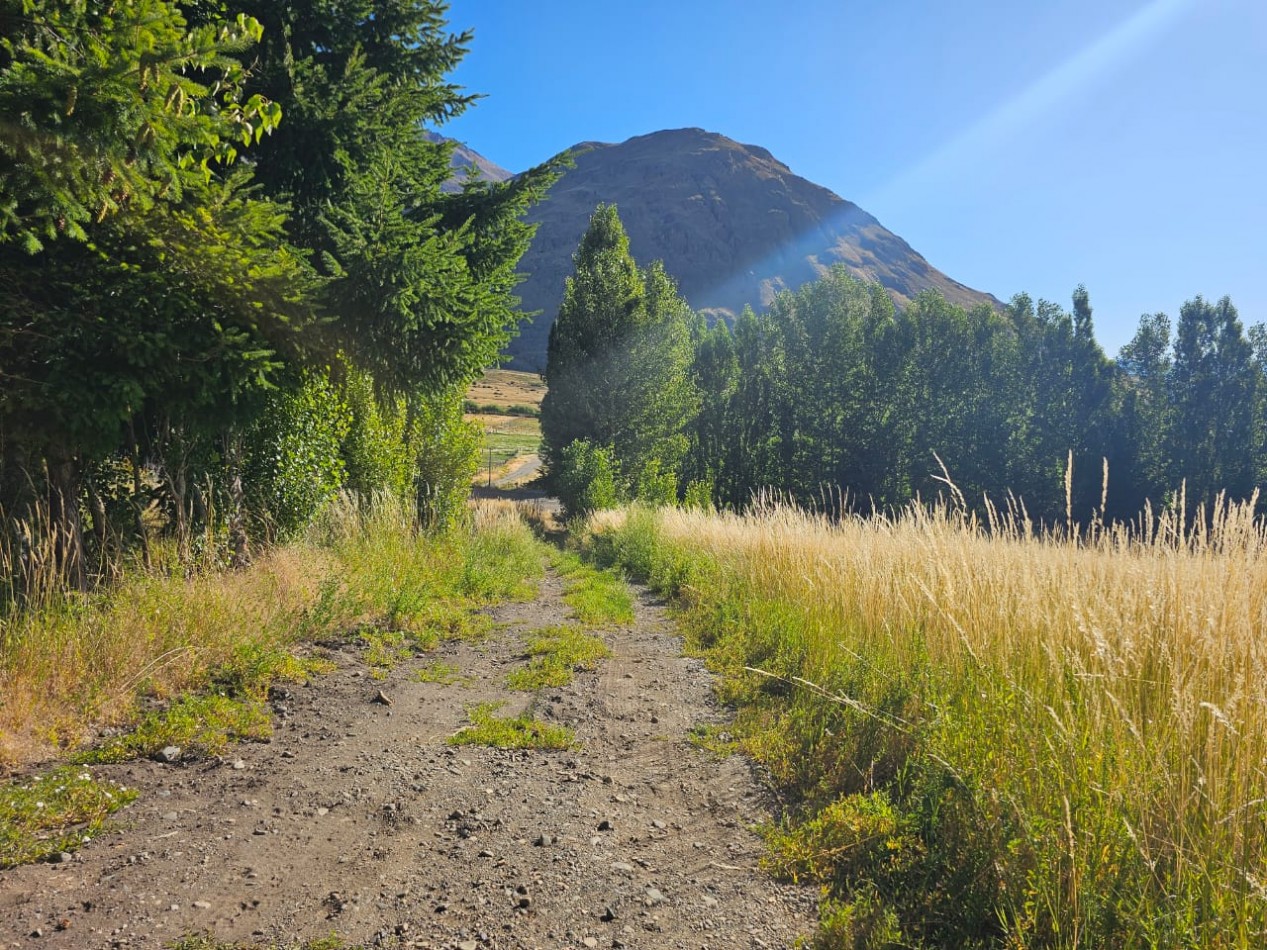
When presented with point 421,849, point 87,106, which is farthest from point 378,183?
point 421,849

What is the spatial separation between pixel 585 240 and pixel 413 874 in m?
24.3

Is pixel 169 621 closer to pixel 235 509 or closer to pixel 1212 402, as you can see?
pixel 235 509

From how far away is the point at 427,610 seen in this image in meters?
6.73

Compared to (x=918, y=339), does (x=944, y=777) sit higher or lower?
lower

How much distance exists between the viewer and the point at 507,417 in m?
89.2

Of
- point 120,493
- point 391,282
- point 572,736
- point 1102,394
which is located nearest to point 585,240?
point 391,282

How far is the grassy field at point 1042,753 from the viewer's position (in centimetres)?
199

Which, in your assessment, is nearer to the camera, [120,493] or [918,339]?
[120,493]

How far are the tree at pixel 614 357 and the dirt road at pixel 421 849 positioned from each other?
19.2 meters

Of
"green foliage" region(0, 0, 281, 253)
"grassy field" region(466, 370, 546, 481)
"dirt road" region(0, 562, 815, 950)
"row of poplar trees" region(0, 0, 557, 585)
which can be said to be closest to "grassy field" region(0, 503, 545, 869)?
"dirt road" region(0, 562, 815, 950)

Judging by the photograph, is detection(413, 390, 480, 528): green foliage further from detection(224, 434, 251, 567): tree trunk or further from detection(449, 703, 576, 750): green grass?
detection(449, 703, 576, 750): green grass

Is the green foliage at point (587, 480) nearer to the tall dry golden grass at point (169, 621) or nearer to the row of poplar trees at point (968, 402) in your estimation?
the tall dry golden grass at point (169, 621)

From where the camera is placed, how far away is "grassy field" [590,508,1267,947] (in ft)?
6.52

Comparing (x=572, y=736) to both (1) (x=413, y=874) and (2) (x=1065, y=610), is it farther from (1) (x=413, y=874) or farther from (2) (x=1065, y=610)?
(2) (x=1065, y=610)
